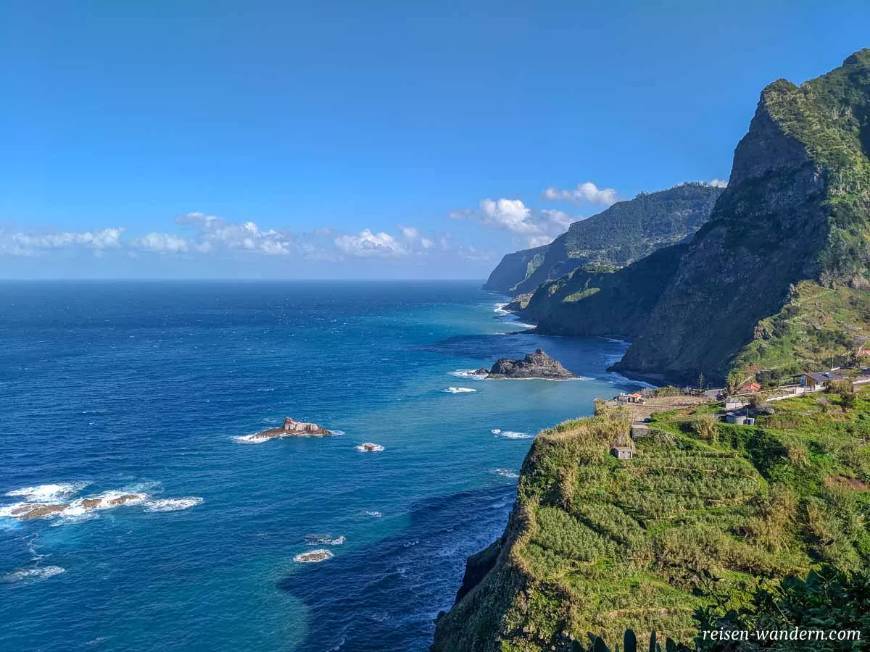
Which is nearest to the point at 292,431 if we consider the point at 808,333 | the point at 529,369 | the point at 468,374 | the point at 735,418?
the point at 468,374

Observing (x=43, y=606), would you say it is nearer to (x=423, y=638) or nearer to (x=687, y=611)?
(x=423, y=638)

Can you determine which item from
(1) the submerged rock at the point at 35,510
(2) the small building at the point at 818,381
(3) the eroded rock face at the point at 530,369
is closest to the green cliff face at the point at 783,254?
(3) the eroded rock face at the point at 530,369

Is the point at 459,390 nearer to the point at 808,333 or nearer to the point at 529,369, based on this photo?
the point at 529,369

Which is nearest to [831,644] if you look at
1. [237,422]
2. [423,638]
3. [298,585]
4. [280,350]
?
[423,638]

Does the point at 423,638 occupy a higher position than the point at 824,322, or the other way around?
the point at 824,322

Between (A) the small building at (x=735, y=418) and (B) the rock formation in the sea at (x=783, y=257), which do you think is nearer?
(A) the small building at (x=735, y=418)

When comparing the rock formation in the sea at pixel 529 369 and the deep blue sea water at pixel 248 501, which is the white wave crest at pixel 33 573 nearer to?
the deep blue sea water at pixel 248 501

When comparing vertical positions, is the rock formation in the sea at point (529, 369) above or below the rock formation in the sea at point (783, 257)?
below
